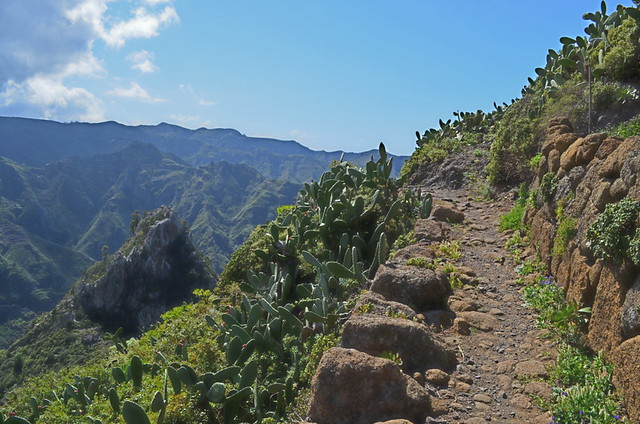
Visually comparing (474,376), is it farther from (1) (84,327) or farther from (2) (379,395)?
(1) (84,327)

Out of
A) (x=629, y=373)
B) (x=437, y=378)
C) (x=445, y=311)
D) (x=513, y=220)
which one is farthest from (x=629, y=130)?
(x=437, y=378)

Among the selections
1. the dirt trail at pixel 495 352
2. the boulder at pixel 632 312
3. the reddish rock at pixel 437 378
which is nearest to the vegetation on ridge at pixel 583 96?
the dirt trail at pixel 495 352

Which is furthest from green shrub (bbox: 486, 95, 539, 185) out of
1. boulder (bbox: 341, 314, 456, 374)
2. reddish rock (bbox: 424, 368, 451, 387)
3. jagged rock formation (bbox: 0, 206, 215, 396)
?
jagged rock formation (bbox: 0, 206, 215, 396)

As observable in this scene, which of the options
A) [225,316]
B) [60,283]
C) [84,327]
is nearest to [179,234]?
[84,327]

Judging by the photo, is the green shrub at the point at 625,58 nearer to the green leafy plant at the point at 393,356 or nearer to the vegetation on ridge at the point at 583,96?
the vegetation on ridge at the point at 583,96

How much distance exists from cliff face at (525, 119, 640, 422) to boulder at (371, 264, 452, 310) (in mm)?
1587

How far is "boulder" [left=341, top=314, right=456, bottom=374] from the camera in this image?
5.43 meters

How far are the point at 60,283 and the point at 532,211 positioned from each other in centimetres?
21635

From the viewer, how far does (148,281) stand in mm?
90875

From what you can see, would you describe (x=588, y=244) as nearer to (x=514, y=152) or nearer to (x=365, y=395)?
(x=365, y=395)

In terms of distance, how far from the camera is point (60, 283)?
197875 millimetres

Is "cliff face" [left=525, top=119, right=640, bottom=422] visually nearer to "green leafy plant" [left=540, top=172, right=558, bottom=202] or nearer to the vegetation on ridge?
"green leafy plant" [left=540, top=172, right=558, bottom=202]

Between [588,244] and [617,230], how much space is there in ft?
1.82

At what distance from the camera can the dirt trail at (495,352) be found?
4753mm
